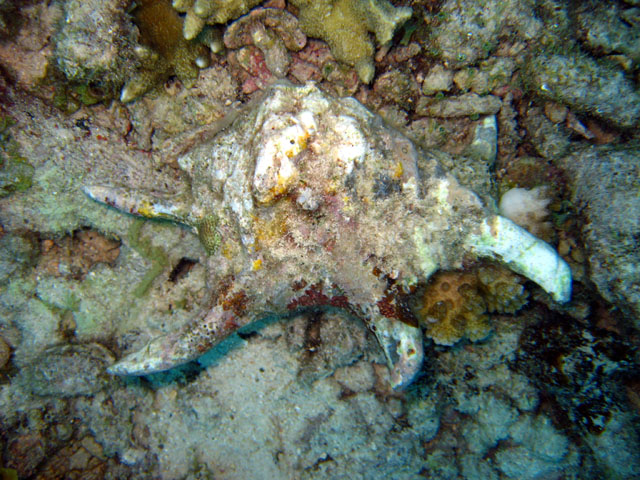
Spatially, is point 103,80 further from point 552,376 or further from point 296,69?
point 552,376

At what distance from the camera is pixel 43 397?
3.41 meters

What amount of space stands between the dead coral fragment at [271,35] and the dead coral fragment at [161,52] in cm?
34

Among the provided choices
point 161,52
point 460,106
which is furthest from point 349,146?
point 161,52

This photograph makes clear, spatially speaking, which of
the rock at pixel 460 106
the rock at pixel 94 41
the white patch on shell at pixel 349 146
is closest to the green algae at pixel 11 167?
the rock at pixel 94 41

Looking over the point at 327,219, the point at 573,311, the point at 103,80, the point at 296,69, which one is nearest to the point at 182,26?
the point at 103,80

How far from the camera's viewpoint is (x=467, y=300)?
8.91 ft

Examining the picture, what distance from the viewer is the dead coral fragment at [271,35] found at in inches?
111

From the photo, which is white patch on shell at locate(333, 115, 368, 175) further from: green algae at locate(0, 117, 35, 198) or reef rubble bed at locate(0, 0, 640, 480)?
green algae at locate(0, 117, 35, 198)

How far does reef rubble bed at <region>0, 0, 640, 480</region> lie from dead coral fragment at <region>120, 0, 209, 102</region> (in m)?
0.02

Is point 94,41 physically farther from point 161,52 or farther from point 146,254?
point 146,254

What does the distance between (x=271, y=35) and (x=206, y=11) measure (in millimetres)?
546

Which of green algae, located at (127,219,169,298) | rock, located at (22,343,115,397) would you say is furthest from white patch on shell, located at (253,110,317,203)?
rock, located at (22,343,115,397)

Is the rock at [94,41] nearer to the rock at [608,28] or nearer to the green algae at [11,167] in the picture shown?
the green algae at [11,167]

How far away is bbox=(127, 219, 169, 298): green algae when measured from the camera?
131 inches
